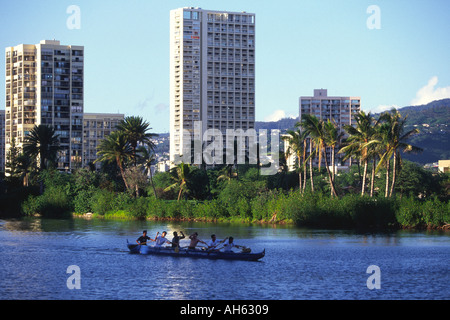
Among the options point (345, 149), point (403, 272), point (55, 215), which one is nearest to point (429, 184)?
point (345, 149)

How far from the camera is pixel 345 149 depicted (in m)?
94.2

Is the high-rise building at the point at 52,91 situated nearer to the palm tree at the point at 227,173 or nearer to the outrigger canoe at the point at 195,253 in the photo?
the palm tree at the point at 227,173

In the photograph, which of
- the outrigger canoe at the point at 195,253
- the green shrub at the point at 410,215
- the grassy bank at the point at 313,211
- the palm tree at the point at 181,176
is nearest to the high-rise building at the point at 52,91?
the palm tree at the point at 181,176

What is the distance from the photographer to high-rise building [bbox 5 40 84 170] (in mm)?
190500

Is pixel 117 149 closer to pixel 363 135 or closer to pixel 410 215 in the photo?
pixel 363 135

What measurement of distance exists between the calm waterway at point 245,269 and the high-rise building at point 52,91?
11715 centimetres

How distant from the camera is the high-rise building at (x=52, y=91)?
625 feet

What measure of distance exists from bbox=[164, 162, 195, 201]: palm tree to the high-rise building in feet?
232

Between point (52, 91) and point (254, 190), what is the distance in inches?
3961

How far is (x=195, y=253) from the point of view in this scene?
2233 inches

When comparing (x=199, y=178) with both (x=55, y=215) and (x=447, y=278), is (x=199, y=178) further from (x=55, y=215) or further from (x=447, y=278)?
(x=447, y=278)

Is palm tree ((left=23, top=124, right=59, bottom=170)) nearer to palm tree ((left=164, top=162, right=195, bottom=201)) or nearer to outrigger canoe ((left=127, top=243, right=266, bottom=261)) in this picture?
palm tree ((left=164, top=162, right=195, bottom=201))
